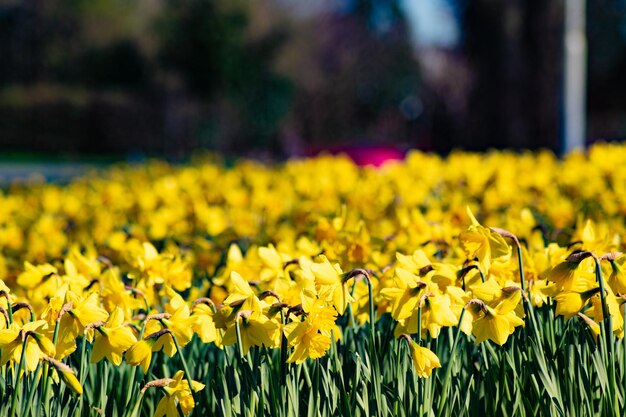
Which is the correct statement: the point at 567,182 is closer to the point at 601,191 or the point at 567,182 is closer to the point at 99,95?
the point at 601,191

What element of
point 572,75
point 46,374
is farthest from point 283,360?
point 572,75

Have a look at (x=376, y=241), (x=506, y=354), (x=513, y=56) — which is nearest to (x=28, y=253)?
(x=376, y=241)

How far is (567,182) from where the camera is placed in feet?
15.7

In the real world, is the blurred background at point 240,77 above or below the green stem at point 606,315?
above

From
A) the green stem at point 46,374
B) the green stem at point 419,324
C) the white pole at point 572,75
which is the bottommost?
the green stem at point 46,374

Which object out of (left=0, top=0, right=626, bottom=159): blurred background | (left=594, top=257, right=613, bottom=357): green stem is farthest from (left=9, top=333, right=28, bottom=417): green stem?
(left=0, top=0, right=626, bottom=159): blurred background

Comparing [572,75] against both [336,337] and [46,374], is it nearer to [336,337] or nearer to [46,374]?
[336,337]

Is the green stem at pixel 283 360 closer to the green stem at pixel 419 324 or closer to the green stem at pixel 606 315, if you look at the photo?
the green stem at pixel 419 324

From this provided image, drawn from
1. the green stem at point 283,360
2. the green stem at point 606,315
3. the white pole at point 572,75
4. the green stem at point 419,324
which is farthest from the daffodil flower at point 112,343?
the white pole at point 572,75

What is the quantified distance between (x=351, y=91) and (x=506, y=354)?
33.5 m

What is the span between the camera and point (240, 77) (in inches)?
1119

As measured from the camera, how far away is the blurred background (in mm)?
28531

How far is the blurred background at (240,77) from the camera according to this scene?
93.6ft

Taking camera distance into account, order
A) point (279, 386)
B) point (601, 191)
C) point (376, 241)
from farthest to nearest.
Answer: point (601, 191) → point (376, 241) → point (279, 386)
